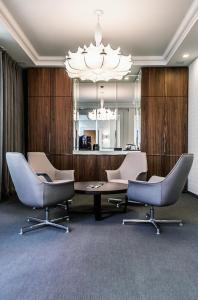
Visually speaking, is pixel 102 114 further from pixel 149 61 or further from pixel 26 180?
pixel 26 180

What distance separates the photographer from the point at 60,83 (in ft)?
21.4

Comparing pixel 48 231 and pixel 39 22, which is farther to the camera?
pixel 39 22

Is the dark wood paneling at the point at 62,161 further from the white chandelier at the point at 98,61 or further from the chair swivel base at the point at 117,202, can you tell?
the white chandelier at the point at 98,61

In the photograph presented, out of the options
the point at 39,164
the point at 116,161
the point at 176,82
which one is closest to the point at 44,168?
the point at 39,164

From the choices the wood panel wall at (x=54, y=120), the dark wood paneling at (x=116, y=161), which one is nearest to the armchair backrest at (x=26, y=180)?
the wood panel wall at (x=54, y=120)

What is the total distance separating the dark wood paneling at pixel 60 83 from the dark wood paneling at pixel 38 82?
0.39ft

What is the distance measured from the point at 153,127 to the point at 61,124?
84.7 inches

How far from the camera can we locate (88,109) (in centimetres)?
684

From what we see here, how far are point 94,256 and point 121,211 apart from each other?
6.05 ft

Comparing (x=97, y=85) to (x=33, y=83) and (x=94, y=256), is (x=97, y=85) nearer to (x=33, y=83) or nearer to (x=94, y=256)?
(x=33, y=83)

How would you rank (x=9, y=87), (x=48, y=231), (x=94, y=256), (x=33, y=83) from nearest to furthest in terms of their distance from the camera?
(x=94, y=256)
(x=48, y=231)
(x=9, y=87)
(x=33, y=83)

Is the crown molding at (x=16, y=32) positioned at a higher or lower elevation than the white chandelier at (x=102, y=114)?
higher

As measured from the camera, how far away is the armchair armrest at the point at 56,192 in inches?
125

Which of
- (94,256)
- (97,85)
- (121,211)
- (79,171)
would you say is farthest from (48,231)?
(97,85)
